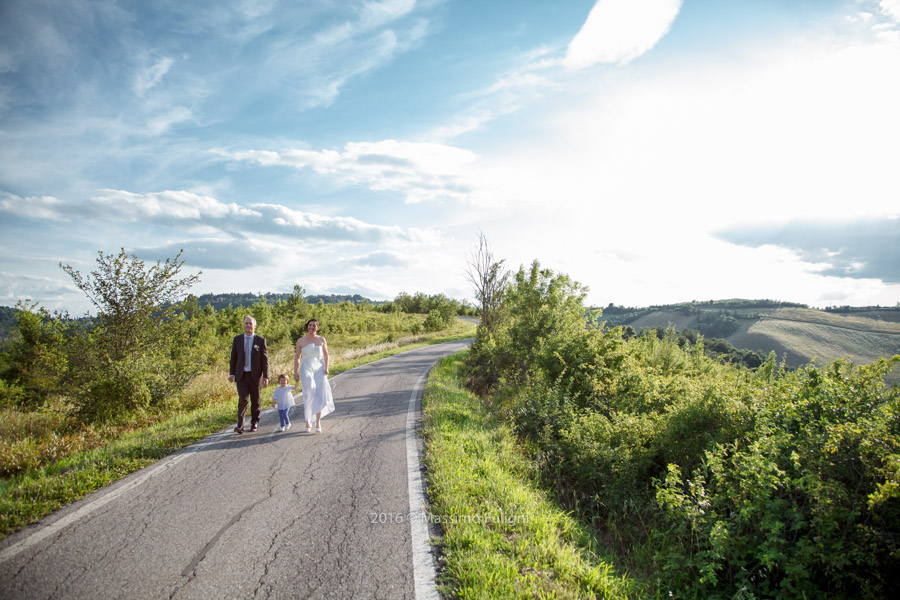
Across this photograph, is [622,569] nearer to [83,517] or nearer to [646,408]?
[646,408]

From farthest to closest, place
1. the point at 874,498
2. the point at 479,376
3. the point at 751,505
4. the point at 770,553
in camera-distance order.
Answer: the point at 479,376 < the point at 751,505 < the point at 770,553 < the point at 874,498

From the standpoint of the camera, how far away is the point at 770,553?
3.17 m

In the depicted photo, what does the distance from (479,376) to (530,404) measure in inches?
292

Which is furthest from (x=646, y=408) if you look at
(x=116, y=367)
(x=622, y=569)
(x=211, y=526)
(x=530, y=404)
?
(x=116, y=367)

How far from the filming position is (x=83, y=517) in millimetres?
3762

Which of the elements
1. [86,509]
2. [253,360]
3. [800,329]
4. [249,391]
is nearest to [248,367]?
[253,360]

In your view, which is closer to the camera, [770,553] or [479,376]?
[770,553]

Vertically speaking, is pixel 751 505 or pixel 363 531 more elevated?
pixel 751 505

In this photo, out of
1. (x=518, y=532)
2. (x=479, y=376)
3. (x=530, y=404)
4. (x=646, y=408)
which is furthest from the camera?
(x=479, y=376)

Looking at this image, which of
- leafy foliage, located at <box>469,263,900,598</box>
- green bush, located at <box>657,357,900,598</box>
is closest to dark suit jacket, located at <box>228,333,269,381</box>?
leafy foliage, located at <box>469,263,900,598</box>

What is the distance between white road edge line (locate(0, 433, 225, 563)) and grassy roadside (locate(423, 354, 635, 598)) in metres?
3.47

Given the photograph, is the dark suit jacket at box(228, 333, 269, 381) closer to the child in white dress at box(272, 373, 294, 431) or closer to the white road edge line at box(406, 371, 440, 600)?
the child in white dress at box(272, 373, 294, 431)

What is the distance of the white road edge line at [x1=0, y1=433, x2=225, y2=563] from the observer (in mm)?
3201

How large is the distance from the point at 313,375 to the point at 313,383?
158 mm
